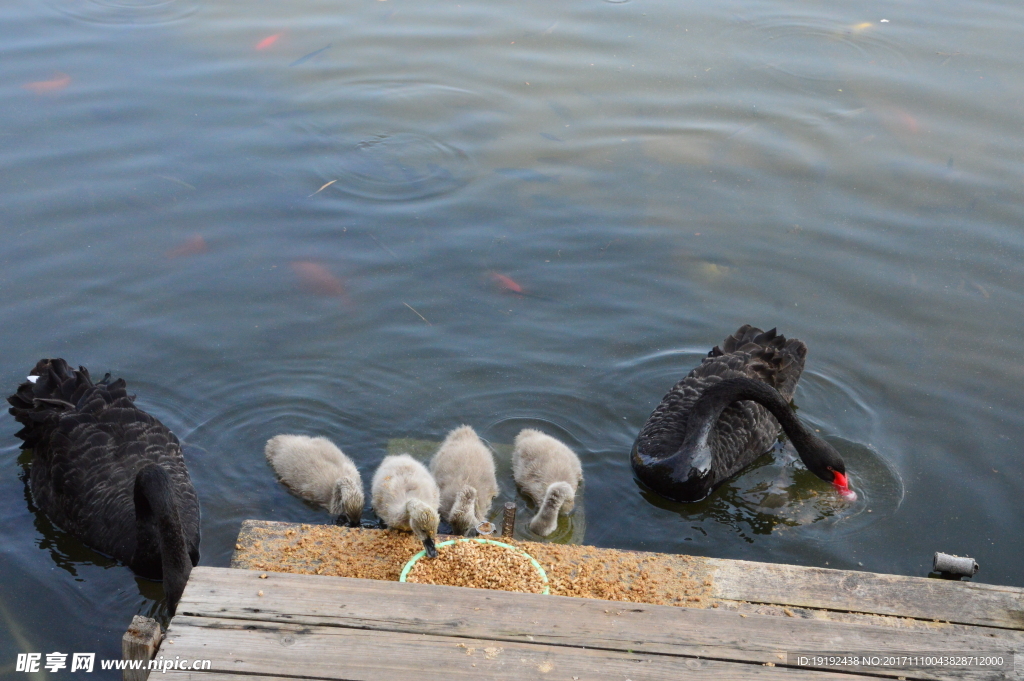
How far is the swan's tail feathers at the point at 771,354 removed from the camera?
626cm

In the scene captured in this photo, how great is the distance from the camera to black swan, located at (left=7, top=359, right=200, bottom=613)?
5.04 m

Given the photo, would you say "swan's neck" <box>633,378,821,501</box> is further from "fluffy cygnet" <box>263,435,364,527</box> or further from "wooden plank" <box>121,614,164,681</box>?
"wooden plank" <box>121,614,164,681</box>

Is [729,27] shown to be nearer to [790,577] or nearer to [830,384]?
[830,384]

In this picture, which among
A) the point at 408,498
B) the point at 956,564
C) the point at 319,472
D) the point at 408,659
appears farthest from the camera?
the point at 319,472

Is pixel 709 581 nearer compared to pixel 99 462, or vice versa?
pixel 709 581

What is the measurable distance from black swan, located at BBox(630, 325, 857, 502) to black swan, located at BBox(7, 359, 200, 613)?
2795mm

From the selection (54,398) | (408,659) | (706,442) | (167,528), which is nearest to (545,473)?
(706,442)

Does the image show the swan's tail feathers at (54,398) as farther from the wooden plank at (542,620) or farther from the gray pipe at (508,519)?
the gray pipe at (508,519)

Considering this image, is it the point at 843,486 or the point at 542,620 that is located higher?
the point at 542,620

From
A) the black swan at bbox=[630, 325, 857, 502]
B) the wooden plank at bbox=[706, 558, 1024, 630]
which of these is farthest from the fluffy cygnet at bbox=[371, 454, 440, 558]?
the black swan at bbox=[630, 325, 857, 502]

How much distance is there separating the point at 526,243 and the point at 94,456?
13.0 ft

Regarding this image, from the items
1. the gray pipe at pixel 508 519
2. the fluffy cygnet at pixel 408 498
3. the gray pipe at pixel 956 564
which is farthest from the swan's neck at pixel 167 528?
the gray pipe at pixel 956 564

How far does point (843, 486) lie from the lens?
5668mm

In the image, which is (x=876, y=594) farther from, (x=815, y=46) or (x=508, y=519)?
(x=815, y=46)
